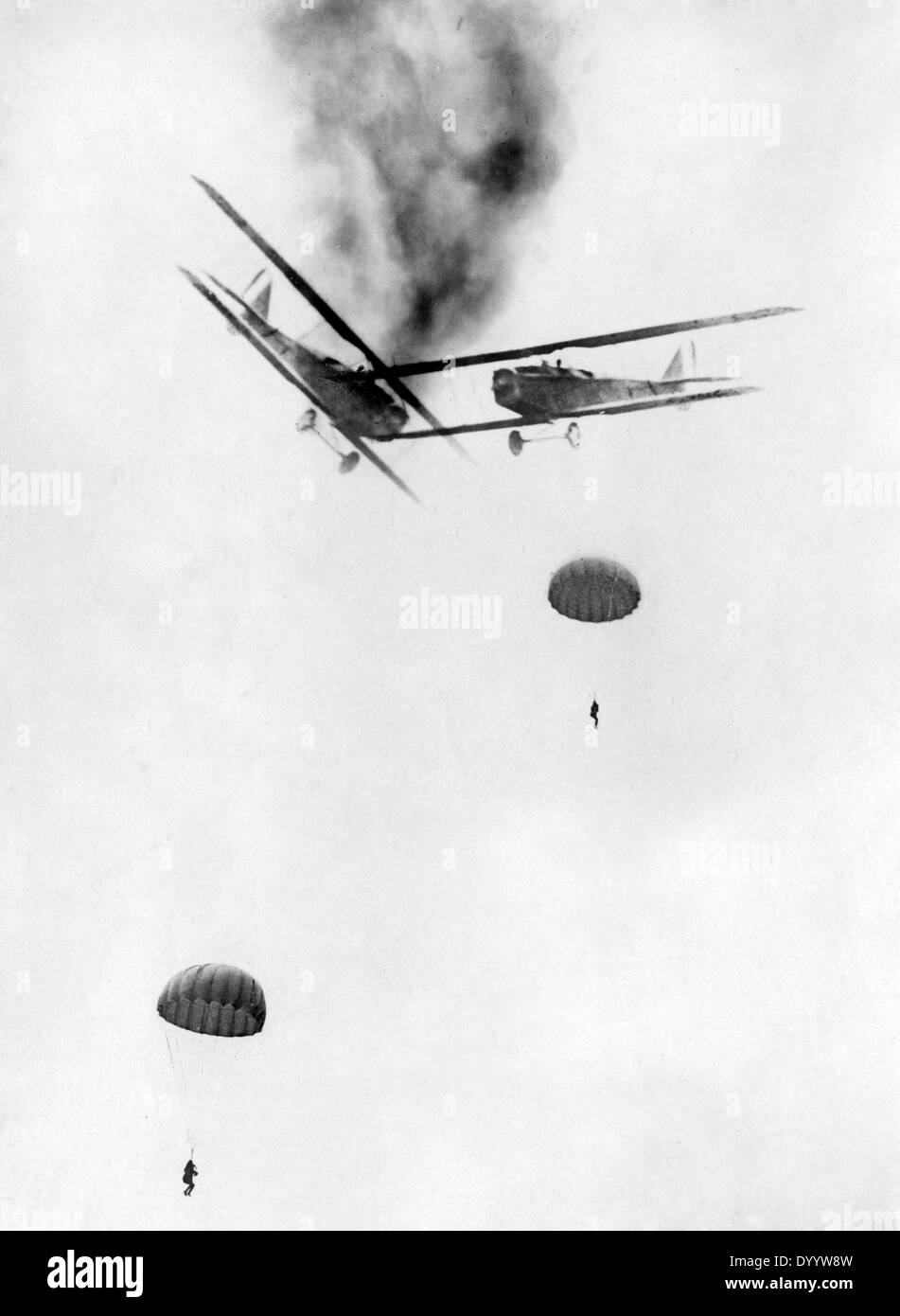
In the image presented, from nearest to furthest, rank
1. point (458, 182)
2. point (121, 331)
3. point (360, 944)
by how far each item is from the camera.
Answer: point (458, 182) < point (121, 331) < point (360, 944)

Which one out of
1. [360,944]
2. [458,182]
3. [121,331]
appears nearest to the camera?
[458,182]

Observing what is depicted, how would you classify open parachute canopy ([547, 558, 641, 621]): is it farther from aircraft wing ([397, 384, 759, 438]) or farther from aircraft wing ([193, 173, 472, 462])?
aircraft wing ([193, 173, 472, 462])

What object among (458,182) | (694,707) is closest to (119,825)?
(694,707)

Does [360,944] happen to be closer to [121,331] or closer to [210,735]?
[210,735]

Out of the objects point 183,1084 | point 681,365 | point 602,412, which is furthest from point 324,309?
point 183,1084

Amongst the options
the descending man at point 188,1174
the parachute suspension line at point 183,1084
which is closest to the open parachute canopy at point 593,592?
the descending man at point 188,1174

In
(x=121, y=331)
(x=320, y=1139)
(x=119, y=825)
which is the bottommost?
(x=320, y=1139)

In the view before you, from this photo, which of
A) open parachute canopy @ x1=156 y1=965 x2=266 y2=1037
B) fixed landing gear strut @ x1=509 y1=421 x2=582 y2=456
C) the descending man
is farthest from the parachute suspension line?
fixed landing gear strut @ x1=509 y1=421 x2=582 y2=456
